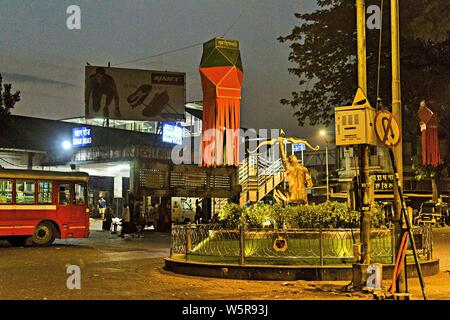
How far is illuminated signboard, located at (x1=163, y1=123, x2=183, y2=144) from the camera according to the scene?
3884cm

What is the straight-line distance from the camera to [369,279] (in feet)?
36.7

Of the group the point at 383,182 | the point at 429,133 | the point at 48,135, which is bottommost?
the point at 383,182

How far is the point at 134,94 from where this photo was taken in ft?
124

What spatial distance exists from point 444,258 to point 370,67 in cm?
961

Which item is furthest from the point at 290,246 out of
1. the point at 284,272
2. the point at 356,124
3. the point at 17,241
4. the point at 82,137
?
the point at 82,137

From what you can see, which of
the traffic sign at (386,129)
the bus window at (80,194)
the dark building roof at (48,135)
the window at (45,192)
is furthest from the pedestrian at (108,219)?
the traffic sign at (386,129)

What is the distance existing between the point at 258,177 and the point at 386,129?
79.9 feet

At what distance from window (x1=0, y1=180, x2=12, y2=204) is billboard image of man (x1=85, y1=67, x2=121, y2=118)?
14967mm

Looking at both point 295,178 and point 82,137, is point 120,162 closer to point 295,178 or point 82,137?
point 82,137

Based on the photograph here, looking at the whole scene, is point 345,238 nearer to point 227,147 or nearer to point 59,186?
point 227,147

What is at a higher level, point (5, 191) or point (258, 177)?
point (258, 177)

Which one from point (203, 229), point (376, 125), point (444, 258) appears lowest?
point (444, 258)

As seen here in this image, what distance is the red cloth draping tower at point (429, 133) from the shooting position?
2250 centimetres
